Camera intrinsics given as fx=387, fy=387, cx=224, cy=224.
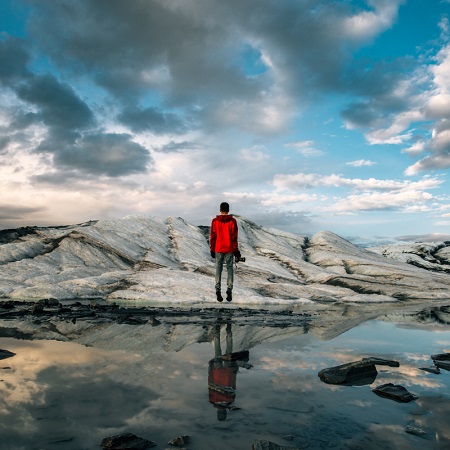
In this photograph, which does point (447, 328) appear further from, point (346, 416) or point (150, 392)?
point (150, 392)

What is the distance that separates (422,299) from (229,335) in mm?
35769

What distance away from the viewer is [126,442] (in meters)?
4.30

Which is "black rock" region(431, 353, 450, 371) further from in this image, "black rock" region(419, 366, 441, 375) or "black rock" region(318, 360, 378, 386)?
"black rock" region(318, 360, 378, 386)

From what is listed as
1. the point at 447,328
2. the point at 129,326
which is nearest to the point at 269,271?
the point at 447,328

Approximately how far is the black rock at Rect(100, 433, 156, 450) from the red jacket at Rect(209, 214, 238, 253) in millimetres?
12466

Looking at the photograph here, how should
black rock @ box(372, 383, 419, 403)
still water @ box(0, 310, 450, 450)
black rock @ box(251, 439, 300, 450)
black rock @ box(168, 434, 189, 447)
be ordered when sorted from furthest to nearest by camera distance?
black rock @ box(372, 383, 419, 403), still water @ box(0, 310, 450, 450), black rock @ box(168, 434, 189, 447), black rock @ box(251, 439, 300, 450)

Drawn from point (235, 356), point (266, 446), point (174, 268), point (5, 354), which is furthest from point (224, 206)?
point (174, 268)

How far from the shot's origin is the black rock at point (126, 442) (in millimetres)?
4238

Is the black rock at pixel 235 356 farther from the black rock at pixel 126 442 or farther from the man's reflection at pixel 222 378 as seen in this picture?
the black rock at pixel 126 442

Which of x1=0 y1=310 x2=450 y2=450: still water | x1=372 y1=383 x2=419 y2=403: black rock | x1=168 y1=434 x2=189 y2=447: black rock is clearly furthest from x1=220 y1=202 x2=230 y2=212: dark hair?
x1=168 y1=434 x2=189 y2=447: black rock

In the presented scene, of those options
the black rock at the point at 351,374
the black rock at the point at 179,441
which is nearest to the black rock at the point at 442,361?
the black rock at the point at 351,374

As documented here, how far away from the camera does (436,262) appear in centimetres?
7731

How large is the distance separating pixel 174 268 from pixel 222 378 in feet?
123

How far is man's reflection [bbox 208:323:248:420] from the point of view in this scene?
563 cm
